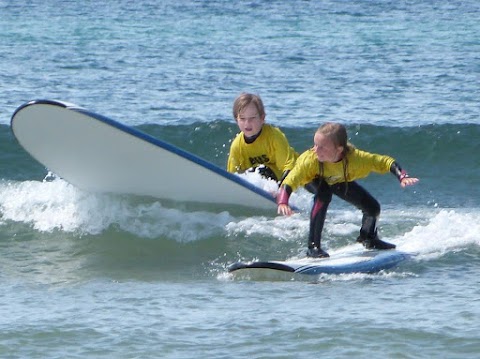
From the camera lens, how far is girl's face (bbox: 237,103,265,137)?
32.5 ft

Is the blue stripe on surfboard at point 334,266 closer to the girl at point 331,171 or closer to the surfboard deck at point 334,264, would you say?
the surfboard deck at point 334,264

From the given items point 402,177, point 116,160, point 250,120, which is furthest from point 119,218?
point 402,177

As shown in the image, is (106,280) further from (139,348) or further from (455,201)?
(455,201)

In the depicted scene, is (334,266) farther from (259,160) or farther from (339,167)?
(259,160)

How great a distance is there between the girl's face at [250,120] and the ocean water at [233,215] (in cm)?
62

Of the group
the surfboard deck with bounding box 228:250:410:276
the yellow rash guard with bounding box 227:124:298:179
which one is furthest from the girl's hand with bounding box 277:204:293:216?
the yellow rash guard with bounding box 227:124:298:179

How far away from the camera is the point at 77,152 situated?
9.71 metres

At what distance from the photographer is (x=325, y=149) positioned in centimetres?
855

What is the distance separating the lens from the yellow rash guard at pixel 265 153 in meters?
10.1

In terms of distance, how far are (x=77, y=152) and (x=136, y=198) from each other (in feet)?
2.62

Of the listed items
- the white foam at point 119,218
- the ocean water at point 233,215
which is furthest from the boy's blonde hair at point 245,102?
the white foam at point 119,218

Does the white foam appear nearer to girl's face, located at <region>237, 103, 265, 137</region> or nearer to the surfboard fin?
girl's face, located at <region>237, 103, 265, 137</region>

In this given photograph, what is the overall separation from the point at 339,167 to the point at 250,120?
1.40 m

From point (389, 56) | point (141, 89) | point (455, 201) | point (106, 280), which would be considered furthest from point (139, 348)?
point (389, 56)
